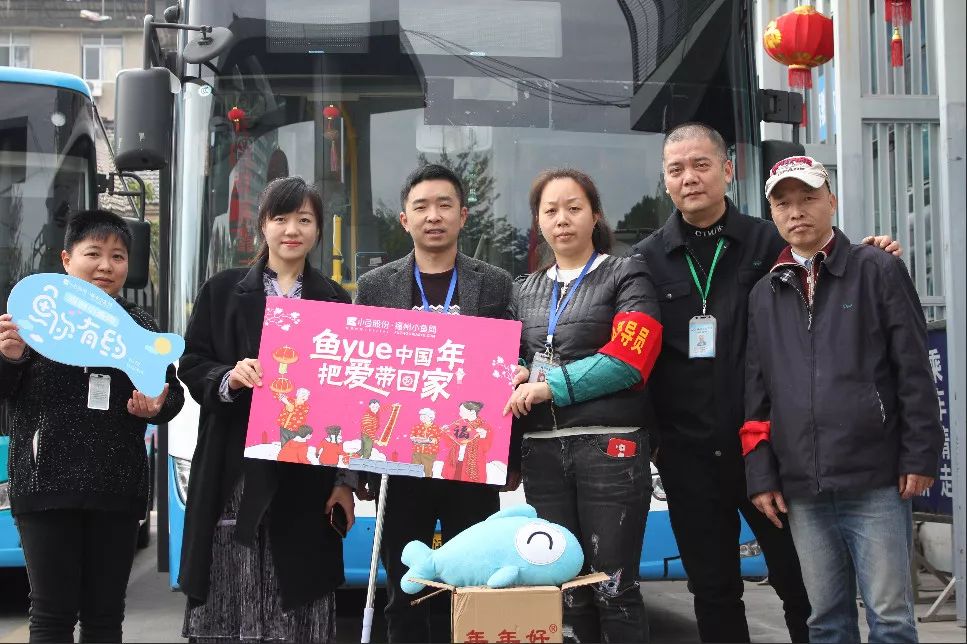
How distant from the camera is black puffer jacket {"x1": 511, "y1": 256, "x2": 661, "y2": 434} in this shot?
4.11 meters

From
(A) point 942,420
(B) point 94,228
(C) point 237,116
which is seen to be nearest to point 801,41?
(A) point 942,420

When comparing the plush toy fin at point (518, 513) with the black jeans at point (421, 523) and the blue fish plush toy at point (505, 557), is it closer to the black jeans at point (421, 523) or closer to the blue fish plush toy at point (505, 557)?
the blue fish plush toy at point (505, 557)

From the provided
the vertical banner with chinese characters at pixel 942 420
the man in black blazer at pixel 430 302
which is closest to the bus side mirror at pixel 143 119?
the man in black blazer at pixel 430 302

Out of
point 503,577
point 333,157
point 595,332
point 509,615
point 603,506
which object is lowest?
point 509,615

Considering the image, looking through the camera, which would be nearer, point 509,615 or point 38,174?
point 509,615

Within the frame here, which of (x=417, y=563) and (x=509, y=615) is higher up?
(x=417, y=563)

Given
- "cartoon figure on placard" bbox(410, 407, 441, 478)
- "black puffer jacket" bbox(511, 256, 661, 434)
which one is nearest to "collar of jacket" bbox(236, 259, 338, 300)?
"cartoon figure on placard" bbox(410, 407, 441, 478)

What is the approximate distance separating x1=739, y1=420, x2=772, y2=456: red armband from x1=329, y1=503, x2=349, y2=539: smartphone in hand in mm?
1421

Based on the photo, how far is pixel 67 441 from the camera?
433 cm

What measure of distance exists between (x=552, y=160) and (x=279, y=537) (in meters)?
2.56

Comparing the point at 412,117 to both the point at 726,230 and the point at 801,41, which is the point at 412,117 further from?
the point at 801,41

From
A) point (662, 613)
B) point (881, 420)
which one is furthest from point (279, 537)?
point (662, 613)

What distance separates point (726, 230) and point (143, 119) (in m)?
3.04

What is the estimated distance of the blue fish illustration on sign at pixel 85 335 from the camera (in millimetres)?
4156
